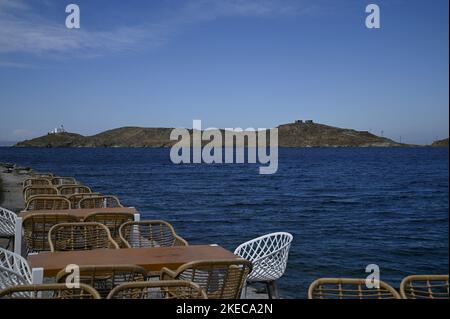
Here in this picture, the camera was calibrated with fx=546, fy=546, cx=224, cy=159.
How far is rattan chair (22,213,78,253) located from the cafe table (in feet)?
5.83

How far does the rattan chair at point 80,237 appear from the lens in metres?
5.70

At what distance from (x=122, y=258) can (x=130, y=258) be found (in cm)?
6

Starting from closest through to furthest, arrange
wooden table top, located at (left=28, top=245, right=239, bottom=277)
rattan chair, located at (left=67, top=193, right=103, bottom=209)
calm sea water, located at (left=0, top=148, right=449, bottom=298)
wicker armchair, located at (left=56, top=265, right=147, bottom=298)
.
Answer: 1. wicker armchair, located at (left=56, top=265, right=147, bottom=298)
2. wooden table top, located at (left=28, top=245, right=239, bottom=277)
3. rattan chair, located at (left=67, top=193, right=103, bottom=209)
4. calm sea water, located at (left=0, top=148, right=449, bottom=298)

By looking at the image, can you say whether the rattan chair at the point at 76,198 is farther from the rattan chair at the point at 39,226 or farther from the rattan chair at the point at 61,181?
the rattan chair at the point at 61,181

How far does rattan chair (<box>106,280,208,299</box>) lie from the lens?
115 inches

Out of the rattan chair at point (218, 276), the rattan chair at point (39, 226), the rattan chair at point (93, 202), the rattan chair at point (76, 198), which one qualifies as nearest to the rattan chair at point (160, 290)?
the rattan chair at point (218, 276)

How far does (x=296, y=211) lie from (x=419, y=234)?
6616 millimetres

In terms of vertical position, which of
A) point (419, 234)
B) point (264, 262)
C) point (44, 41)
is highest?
point (44, 41)

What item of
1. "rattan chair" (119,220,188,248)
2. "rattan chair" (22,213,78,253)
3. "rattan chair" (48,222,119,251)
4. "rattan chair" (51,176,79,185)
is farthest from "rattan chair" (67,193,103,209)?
"rattan chair" (51,176,79,185)

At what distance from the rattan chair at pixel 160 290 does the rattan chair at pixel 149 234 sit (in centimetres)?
269

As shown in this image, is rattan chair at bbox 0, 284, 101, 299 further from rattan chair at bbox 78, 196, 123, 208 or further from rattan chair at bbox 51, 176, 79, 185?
rattan chair at bbox 51, 176, 79, 185

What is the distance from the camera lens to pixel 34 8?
20.8 ft
